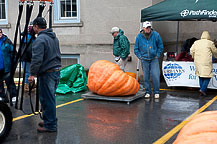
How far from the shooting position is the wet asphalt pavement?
4766mm

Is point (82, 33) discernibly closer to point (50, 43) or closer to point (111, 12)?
point (111, 12)

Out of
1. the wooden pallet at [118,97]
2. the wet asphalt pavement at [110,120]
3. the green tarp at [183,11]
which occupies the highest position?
the green tarp at [183,11]

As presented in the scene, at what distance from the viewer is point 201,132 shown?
7.87ft

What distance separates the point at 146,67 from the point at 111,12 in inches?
166

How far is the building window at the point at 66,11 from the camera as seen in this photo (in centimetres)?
1234

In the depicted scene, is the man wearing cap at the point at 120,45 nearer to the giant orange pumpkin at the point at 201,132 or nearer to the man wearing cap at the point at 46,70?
the man wearing cap at the point at 46,70

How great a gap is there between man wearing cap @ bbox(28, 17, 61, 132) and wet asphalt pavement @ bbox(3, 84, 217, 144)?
37cm

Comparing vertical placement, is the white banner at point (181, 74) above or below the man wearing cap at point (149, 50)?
below

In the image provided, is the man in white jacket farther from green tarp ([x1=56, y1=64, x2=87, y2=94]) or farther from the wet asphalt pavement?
green tarp ([x1=56, y1=64, x2=87, y2=94])

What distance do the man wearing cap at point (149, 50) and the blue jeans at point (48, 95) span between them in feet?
11.8

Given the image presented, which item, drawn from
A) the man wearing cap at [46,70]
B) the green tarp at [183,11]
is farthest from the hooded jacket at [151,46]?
the man wearing cap at [46,70]

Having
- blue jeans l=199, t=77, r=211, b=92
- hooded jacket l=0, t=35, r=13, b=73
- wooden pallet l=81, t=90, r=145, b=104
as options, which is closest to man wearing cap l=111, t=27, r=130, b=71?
wooden pallet l=81, t=90, r=145, b=104

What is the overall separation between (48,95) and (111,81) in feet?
9.03

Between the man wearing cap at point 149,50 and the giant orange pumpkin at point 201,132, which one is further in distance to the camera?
the man wearing cap at point 149,50
